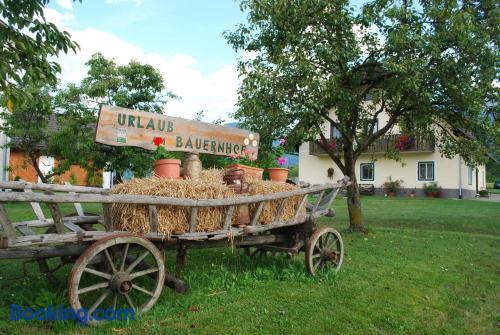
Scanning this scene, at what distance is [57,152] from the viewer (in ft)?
56.5

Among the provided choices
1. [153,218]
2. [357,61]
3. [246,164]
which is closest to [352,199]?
[357,61]

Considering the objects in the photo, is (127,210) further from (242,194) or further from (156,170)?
(242,194)

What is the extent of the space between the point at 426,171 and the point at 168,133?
27.3 metres

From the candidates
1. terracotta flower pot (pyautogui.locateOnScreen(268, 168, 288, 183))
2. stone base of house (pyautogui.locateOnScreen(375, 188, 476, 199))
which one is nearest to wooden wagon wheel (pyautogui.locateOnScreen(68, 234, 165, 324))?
terracotta flower pot (pyautogui.locateOnScreen(268, 168, 288, 183))

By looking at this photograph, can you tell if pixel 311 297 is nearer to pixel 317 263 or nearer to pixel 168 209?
pixel 317 263

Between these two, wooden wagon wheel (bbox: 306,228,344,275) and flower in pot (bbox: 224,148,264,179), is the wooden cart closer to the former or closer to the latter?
wooden wagon wheel (bbox: 306,228,344,275)

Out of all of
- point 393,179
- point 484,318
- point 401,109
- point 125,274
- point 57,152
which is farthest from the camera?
point 393,179

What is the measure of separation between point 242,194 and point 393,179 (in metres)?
27.1

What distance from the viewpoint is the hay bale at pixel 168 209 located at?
4.27m

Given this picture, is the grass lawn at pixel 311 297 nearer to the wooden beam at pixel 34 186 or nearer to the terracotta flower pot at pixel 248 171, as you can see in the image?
the wooden beam at pixel 34 186

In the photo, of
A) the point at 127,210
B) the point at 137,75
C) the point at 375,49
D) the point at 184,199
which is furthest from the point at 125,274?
the point at 137,75

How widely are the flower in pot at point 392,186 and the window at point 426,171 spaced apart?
1425 millimetres

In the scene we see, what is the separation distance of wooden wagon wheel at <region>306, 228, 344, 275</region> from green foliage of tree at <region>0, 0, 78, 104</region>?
13.4ft

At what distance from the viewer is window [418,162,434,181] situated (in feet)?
95.0
